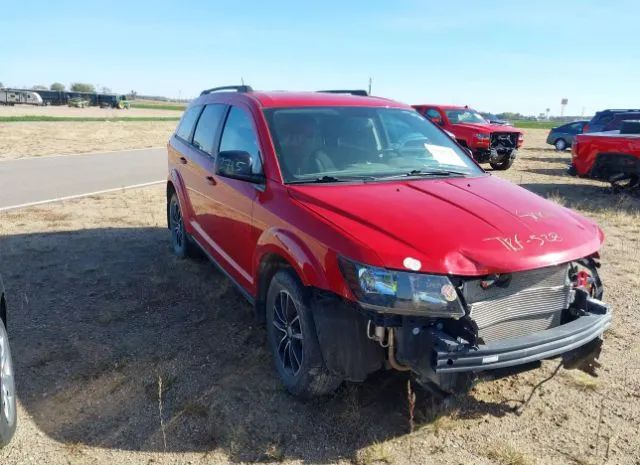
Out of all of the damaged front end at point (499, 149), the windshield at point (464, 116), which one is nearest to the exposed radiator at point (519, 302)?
the damaged front end at point (499, 149)

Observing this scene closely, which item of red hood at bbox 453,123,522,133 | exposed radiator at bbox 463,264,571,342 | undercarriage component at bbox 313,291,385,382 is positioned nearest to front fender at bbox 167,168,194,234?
undercarriage component at bbox 313,291,385,382

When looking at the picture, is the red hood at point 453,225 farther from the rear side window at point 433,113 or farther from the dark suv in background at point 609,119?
the rear side window at point 433,113

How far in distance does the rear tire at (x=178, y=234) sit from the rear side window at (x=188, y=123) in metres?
0.71

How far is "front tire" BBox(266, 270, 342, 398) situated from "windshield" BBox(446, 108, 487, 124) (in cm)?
1423

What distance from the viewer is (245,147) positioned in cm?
421

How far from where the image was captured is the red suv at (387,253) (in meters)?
2.75

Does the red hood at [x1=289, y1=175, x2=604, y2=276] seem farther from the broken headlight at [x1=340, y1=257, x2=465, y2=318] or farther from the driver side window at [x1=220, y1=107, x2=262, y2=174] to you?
the driver side window at [x1=220, y1=107, x2=262, y2=174]

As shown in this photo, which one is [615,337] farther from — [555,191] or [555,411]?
[555,191]

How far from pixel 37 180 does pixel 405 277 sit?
37.6ft

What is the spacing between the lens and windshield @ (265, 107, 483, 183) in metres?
3.85

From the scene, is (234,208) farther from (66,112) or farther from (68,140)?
(66,112)

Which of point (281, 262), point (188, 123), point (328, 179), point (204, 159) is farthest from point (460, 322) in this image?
point (188, 123)

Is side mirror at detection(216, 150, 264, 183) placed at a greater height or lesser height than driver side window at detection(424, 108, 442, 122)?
greater

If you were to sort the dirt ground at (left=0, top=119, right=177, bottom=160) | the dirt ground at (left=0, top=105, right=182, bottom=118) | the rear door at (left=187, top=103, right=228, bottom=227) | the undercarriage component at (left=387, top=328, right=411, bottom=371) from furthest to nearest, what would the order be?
the dirt ground at (left=0, top=105, right=182, bottom=118) < the dirt ground at (left=0, top=119, right=177, bottom=160) < the rear door at (left=187, top=103, right=228, bottom=227) < the undercarriage component at (left=387, top=328, right=411, bottom=371)
